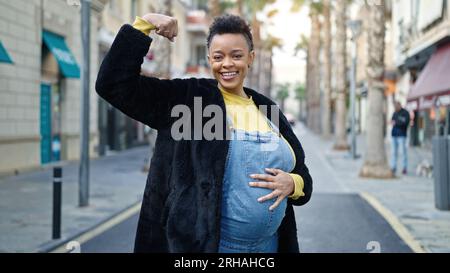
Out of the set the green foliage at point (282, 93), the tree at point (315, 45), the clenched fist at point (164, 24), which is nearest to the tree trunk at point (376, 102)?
the clenched fist at point (164, 24)

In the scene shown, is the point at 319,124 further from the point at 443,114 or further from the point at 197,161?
the point at 197,161

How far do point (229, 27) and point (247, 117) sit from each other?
1.18 ft

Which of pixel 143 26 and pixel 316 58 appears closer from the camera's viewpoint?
pixel 143 26

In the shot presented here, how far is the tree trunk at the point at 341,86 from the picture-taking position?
22.1m

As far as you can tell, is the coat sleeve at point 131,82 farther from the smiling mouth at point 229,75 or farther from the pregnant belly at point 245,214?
the pregnant belly at point 245,214

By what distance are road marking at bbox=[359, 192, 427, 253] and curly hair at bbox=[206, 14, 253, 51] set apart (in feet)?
14.7

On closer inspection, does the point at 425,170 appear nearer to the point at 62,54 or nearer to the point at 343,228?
the point at 343,228

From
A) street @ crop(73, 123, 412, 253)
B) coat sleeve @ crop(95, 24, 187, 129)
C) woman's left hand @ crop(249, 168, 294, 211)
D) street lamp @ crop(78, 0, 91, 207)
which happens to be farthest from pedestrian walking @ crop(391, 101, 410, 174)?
coat sleeve @ crop(95, 24, 187, 129)

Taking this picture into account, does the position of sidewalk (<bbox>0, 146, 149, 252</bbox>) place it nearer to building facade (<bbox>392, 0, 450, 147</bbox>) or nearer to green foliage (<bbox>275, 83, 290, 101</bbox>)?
building facade (<bbox>392, 0, 450, 147</bbox>)

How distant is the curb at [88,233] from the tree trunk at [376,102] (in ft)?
21.0

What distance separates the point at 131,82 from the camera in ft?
6.14

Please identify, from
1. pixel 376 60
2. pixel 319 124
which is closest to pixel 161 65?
pixel 376 60

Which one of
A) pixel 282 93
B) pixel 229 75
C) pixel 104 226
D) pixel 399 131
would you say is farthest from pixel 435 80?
pixel 282 93

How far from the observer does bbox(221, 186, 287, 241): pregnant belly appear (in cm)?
197
